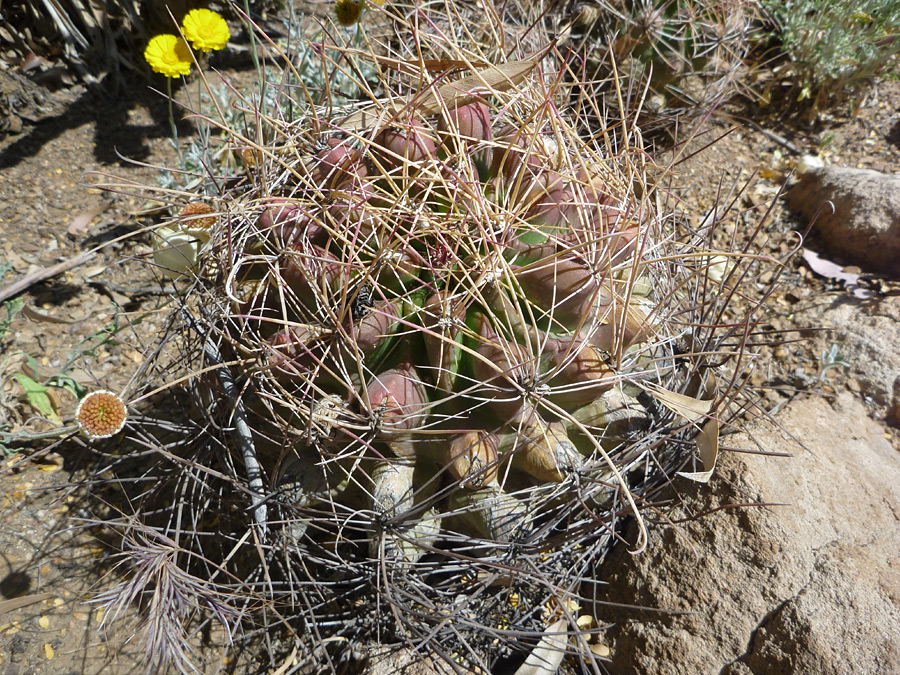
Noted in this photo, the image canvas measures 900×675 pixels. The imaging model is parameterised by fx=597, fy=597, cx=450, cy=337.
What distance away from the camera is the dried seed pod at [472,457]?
1.20m

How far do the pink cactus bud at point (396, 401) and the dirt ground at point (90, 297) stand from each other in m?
0.61

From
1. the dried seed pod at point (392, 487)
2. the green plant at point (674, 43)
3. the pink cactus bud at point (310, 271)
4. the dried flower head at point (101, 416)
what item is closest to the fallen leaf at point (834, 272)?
the green plant at point (674, 43)

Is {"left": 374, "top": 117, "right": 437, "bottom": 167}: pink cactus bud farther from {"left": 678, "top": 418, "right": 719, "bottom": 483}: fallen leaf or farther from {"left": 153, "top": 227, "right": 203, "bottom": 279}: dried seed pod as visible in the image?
{"left": 678, "top": 418, "right": 719, "bottom": 483}: fallen leaf

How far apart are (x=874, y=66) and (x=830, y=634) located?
8.24 feet

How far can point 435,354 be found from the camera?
1.19 meters

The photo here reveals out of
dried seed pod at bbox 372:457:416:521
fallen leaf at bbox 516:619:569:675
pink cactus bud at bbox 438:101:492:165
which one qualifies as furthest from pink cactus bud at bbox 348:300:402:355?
fallen leaf at bbox 516:619:569:675

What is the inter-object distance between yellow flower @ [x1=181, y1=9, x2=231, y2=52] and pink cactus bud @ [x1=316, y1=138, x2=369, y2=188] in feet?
3.18

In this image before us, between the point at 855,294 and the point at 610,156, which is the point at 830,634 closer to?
the point at 610,156

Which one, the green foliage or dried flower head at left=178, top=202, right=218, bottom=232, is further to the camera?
the green foliage

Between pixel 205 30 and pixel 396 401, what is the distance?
5.06ft

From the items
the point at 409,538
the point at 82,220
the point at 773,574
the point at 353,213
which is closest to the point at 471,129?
the point at 353,213

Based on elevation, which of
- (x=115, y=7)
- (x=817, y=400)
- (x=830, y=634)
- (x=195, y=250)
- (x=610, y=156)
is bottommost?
(x=817, y=400)

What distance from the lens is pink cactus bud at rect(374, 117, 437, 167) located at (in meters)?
1.26

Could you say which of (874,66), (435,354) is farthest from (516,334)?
(874,66)
